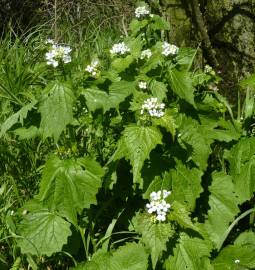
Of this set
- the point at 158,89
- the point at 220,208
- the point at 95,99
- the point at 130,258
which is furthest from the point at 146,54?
the point at 130,258

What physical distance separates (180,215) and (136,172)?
24 cm

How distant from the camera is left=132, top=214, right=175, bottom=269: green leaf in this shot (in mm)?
1948

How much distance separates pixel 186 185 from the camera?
88.2 inches

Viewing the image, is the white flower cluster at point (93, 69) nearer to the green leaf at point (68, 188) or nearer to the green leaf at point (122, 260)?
the green leaf at point (68, 188)

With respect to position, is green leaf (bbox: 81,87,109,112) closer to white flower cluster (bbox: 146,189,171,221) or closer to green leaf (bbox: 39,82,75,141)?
green leaf (bbox: 39,82,75,141)

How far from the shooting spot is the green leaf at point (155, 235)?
195cm

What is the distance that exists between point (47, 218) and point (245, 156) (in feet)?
3.19

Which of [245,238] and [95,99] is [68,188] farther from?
[245,238]

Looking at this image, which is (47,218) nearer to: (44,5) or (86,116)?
(86,116)

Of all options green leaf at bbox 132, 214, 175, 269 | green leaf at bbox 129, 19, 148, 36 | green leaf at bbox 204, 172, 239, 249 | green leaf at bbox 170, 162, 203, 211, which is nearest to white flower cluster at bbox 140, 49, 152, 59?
green leaf at bbox 129, 19, 148, 36

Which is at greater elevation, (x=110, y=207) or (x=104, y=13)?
(x=104, y=13)

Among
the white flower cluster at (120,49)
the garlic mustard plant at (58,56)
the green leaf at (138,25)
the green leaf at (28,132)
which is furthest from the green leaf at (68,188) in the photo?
the green leaf at (138,25)

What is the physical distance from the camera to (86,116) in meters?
2.57

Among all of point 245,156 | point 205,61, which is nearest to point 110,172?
point 245,156
